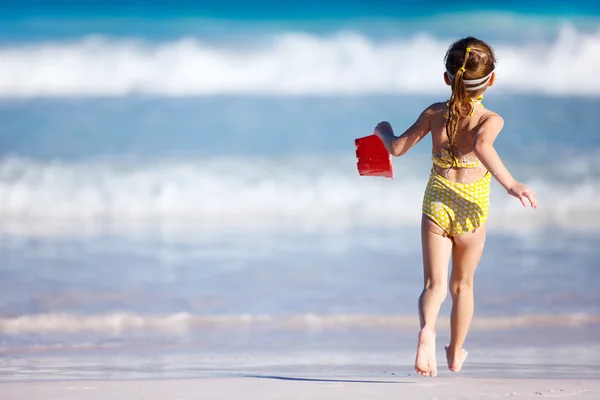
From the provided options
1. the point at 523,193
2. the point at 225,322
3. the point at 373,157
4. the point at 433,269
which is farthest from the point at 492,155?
the point at 225,322

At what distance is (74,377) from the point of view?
106 inches

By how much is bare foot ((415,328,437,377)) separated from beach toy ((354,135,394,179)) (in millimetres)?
560

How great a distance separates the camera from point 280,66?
8.88 m

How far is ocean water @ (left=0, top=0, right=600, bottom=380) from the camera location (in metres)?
3.76

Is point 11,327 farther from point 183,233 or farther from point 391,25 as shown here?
point 391,25

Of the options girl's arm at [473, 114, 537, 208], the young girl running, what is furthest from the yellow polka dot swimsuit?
girl's arm at [473, 114, 537, 208]

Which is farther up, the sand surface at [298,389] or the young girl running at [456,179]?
the young girl running at [456,179]

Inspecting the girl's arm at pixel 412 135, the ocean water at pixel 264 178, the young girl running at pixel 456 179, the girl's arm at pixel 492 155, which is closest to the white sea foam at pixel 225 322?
the ocean water at pixel 264 178

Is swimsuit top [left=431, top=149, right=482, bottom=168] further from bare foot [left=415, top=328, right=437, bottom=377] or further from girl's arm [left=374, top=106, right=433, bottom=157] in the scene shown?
bare foot [left=415, top=328, right=437, bottom=377]

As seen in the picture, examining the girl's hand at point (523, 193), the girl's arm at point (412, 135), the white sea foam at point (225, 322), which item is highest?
the girl's arm at point (412, 135)

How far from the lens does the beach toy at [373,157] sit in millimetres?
2703

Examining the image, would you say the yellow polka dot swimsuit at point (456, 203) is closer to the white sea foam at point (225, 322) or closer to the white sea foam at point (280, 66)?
the white sea foam at point (225, 322)

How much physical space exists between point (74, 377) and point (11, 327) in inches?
41.3

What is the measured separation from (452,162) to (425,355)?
544mm
